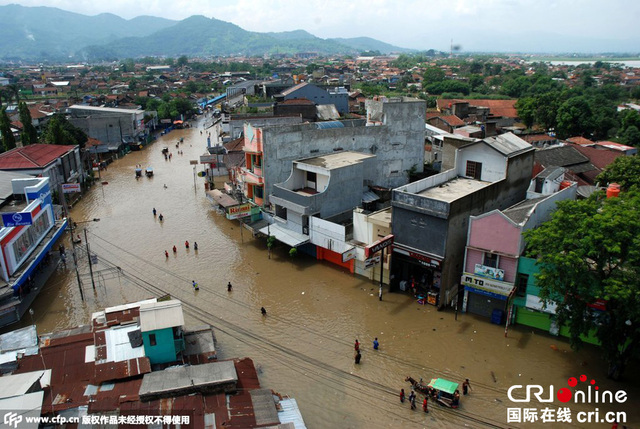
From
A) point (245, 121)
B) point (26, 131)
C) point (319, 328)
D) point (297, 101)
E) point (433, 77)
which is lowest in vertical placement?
point (319, 328)

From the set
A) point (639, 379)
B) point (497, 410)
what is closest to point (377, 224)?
point (497, 410)

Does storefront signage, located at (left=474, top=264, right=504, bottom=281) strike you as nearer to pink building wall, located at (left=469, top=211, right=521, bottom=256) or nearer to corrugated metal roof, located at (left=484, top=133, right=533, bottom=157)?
pink building wall, located at (left=469, top=211, right=521, bottom=256)

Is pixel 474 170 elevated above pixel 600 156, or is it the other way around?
pixel 474 170

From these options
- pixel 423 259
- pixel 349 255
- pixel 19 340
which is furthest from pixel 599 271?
pixel 19 340

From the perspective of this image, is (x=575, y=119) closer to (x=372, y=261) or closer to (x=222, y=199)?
(x=222, y=199)

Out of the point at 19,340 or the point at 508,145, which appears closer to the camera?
the point at 19,340

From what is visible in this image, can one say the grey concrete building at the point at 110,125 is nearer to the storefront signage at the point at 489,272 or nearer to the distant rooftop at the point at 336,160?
the distant rooftop at the point at 336,160

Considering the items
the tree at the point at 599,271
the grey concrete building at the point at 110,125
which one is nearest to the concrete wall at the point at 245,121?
the grey concrete building at the point at 110,125
